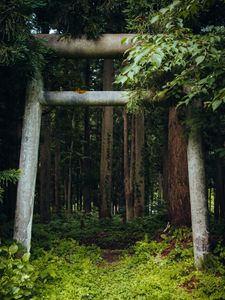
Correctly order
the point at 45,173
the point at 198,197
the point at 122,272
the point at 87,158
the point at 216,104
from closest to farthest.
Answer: the point at 216,104
the point at 198,197
the point at 122,272
the point at 45,173
the point at 87,158

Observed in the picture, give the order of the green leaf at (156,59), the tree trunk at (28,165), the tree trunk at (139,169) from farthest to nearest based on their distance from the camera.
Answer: the tree trunk at (139,169) → the tree trunk at (28,165) → the green leaf at (156,59)

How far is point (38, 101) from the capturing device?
23.7ft

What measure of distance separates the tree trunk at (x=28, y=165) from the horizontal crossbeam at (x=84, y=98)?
226 mm

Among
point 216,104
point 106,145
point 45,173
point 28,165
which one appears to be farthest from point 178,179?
point 45,173

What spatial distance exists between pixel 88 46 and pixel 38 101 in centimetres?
160

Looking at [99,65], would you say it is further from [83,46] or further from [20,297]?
[20,297]

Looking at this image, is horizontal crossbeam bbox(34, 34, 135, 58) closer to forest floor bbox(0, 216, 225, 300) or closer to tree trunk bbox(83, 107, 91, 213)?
forest floor bbox(0, 216, 225, 300)

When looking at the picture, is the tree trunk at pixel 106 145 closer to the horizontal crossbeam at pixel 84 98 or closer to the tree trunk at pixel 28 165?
the horizontal crossbeam at pixel 84 98

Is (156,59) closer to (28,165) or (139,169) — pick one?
(28,165)

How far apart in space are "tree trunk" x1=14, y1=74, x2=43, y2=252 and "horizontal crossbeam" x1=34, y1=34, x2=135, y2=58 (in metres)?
0.82

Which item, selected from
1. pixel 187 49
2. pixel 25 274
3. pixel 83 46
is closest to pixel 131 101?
pixel 83 46

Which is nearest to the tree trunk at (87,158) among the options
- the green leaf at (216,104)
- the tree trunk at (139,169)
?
the tree trunk at (139,169)

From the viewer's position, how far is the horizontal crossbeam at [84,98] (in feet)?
23.7

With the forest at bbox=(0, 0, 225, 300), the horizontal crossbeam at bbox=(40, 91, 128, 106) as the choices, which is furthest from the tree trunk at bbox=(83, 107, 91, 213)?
the horizontal crossbeam at bbox=(40, 91, 128, 106)
